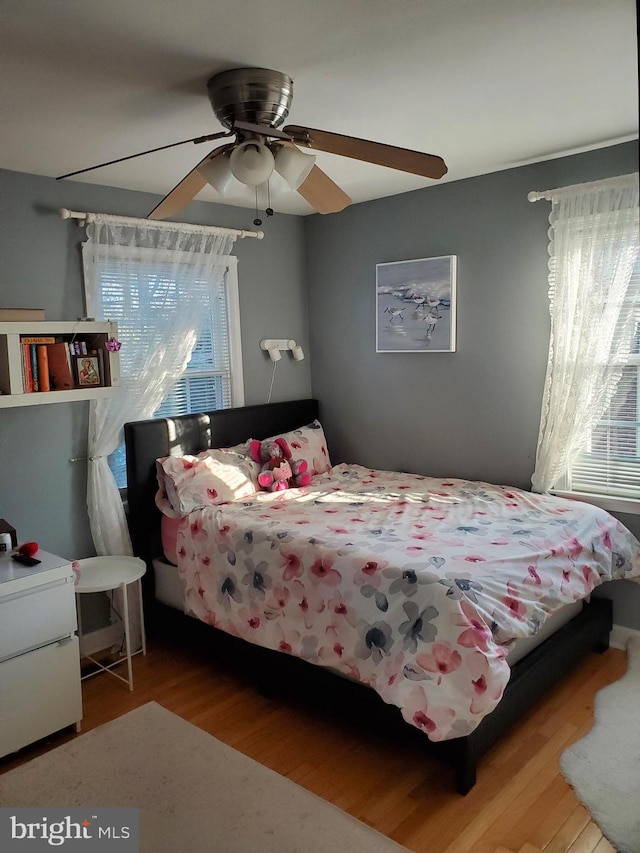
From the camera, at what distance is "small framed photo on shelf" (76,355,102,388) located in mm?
3094

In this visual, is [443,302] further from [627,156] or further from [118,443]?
[627,156]

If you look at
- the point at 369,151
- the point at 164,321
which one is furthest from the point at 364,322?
the point at 369,151

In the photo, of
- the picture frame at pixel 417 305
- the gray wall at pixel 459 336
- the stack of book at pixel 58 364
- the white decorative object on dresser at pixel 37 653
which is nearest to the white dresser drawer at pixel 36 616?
the white decorative object on dresser at pixel 37 653

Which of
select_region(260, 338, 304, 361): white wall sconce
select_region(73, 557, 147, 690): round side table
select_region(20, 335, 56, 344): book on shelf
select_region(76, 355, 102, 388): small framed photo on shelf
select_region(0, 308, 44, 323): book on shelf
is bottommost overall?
select_region(73, 557, 147, 690): round side table

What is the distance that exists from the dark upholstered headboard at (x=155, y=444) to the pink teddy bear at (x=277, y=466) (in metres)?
0.18

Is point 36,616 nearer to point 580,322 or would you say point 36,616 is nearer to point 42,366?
point 42,366

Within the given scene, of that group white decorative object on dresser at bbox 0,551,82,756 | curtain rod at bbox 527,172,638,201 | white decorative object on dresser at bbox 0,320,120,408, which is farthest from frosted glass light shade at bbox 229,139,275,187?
white decorative object on dresser at bbox 0,551,82,756

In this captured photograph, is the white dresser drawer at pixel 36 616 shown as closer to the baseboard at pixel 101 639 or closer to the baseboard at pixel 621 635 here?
the baseboard at pixel 101 639

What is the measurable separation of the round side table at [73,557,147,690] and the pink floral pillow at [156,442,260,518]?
0.34 metres

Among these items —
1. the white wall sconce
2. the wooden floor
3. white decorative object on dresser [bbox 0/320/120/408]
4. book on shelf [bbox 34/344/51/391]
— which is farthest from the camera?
the white wall sconce

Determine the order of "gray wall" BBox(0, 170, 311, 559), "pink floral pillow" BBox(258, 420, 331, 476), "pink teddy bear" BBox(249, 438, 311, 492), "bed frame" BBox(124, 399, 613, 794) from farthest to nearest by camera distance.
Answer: "pink floral pillow" BBox(258, 420, 331, 476), "pink teddy bear" BBox(249, 438, 311, 492), "gray wall" BBox(0, 170, 311, 559), "bed frame" BBox(124, 399, 613, 794)

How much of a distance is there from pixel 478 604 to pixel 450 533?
2.04ft

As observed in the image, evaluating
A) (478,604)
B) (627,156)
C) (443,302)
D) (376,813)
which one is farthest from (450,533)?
(627,156)

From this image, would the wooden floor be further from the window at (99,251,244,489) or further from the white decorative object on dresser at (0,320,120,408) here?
the white decorative object on dresser at (0,320,120,408)
